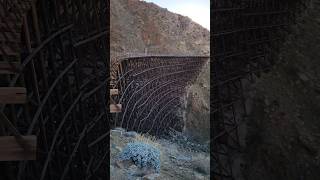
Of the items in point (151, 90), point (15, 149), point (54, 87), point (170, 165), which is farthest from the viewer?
point (151, 90)

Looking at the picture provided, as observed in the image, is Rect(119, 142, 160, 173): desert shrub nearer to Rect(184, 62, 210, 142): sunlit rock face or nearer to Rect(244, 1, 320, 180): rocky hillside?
Rect(244, 1, 320, 180): rocky hillside

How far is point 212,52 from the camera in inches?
472

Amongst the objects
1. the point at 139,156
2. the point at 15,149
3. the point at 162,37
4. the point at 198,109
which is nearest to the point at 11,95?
the point at 15,149

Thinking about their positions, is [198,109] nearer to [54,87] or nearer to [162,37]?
[162,37]

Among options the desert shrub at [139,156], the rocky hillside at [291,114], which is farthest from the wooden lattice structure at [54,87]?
the desert shrub at [139,156]

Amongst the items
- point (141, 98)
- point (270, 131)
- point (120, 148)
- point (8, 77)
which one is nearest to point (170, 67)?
point (141, 98)

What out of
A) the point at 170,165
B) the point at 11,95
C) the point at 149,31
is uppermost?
the point at 149,31

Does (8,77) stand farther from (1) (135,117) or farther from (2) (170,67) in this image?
(2) (170,67)

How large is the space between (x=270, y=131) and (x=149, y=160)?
8.55 meters

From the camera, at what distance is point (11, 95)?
11.5ft

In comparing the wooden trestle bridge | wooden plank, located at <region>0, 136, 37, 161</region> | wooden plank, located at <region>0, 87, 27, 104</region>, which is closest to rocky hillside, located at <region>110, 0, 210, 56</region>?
the wooden trestle bridge

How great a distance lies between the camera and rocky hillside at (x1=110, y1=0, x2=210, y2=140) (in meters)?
43.1

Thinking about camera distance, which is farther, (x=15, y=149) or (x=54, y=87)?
(x=54, y=87)

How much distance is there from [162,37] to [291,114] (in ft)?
154
